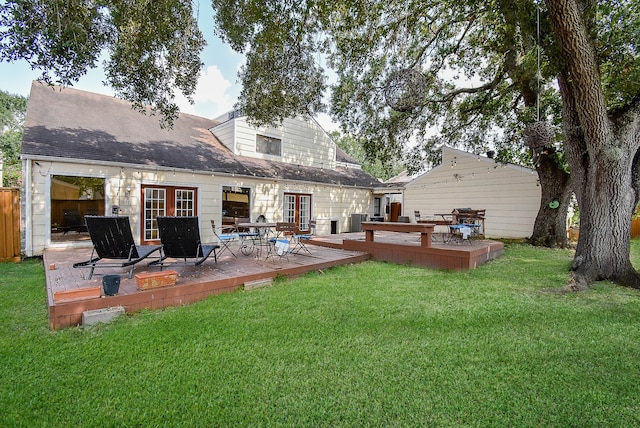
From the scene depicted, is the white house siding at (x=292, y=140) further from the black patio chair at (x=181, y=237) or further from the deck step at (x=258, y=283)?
the deck step at (x=258, y=283)

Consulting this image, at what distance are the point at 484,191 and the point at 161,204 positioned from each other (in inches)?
478

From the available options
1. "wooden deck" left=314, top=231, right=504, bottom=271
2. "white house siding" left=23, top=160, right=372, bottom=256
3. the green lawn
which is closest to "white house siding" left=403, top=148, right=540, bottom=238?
"white house siding" left=23, top=160, right=372, bottom=256

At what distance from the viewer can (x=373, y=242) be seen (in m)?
7.91

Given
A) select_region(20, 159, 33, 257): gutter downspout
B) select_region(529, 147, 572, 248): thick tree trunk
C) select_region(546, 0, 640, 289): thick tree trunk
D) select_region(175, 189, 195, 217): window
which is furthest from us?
select_region(529, 147, 572, 248): thick tree trunk

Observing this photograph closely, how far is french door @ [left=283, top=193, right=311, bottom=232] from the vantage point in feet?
39.6

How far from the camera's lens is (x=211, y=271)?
5.32 m

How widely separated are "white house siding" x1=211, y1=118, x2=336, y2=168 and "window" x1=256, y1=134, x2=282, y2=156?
0.48 feet

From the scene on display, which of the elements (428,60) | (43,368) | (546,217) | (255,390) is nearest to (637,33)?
(428,60)

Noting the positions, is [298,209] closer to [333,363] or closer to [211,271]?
[211,271]

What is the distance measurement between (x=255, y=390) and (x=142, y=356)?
48.7 inches

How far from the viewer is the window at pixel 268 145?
41.2 feet

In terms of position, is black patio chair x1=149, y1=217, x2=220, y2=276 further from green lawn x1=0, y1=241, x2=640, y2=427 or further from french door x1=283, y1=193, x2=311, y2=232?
french door x1=283, y1=193, x2=311, y2=232

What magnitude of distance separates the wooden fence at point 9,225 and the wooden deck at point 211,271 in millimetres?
689

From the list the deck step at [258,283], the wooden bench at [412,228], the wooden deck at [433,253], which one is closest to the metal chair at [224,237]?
the deck step at [258,283]
